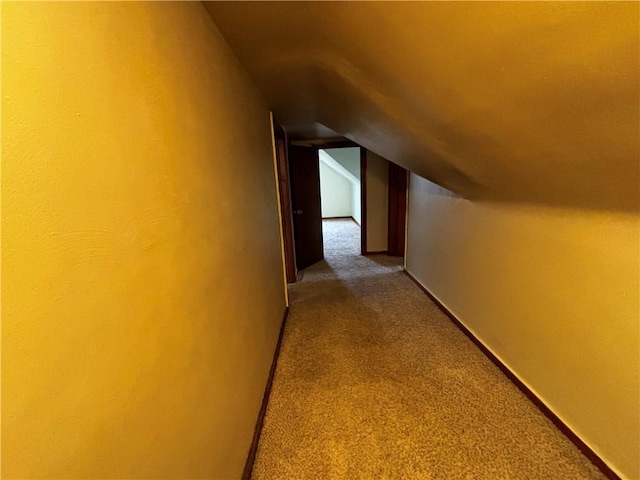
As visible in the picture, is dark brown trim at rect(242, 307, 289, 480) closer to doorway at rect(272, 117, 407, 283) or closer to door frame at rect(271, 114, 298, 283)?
door frame at rect(271, 114, 298, 283)

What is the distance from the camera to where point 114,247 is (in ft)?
2.03

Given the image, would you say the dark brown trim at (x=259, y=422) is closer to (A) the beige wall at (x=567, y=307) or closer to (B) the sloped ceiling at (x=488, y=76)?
(A) the beige wall at (x=567, y=307)

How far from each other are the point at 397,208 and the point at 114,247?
4.16 metres

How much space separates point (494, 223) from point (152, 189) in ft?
6.49

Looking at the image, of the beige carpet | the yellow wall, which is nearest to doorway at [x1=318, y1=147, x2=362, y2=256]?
the beige carpet

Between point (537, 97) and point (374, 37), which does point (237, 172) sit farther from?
point (537, 97)

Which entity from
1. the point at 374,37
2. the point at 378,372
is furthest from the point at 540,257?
the point at 374,37

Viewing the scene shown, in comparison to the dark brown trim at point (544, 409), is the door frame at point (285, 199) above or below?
above

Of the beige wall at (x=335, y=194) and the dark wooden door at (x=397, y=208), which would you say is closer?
the dark wooden door at (x=397, y=208)

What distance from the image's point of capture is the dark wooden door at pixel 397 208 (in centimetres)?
426

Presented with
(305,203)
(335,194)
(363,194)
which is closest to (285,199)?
(305,203)

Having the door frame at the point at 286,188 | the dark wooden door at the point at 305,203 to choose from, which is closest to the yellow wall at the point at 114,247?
the door frame at the point at 286,188

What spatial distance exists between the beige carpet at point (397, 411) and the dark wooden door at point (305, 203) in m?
1.51

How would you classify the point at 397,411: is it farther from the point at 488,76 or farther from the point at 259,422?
the point at 488,76
